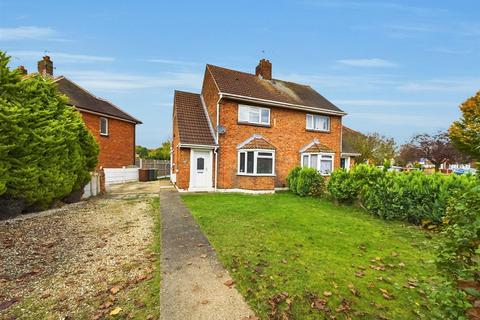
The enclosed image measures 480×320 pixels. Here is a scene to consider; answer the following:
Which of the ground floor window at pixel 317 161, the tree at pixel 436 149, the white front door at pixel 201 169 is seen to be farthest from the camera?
the tree at pixel 436 149

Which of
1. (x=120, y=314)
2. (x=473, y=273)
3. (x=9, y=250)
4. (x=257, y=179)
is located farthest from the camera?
(x=257, y=179)

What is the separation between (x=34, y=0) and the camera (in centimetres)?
1014

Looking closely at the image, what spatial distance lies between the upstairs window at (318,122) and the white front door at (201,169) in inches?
303

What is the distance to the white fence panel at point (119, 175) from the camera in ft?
66.0

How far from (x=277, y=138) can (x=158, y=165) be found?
53.9 feet

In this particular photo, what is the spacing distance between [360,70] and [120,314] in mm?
19824

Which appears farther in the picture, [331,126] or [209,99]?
[331,126]

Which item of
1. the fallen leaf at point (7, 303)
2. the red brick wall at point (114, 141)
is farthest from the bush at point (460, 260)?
the red brick wall at point (114, 141)

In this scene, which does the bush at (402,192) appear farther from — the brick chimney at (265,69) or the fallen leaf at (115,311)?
the brick chimney at (265,69)

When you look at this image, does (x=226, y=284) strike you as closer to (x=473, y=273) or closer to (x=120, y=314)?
(x=120, y=314)

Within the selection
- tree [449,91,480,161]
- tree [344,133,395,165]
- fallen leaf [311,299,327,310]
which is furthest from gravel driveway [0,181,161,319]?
tree [449,91,480,161]

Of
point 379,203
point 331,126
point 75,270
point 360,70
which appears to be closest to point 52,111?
point 75,270

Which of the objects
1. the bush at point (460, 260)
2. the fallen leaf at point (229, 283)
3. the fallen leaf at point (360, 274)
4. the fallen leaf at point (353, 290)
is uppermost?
the bush at point (460, 260)

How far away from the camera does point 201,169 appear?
52.6 ft
